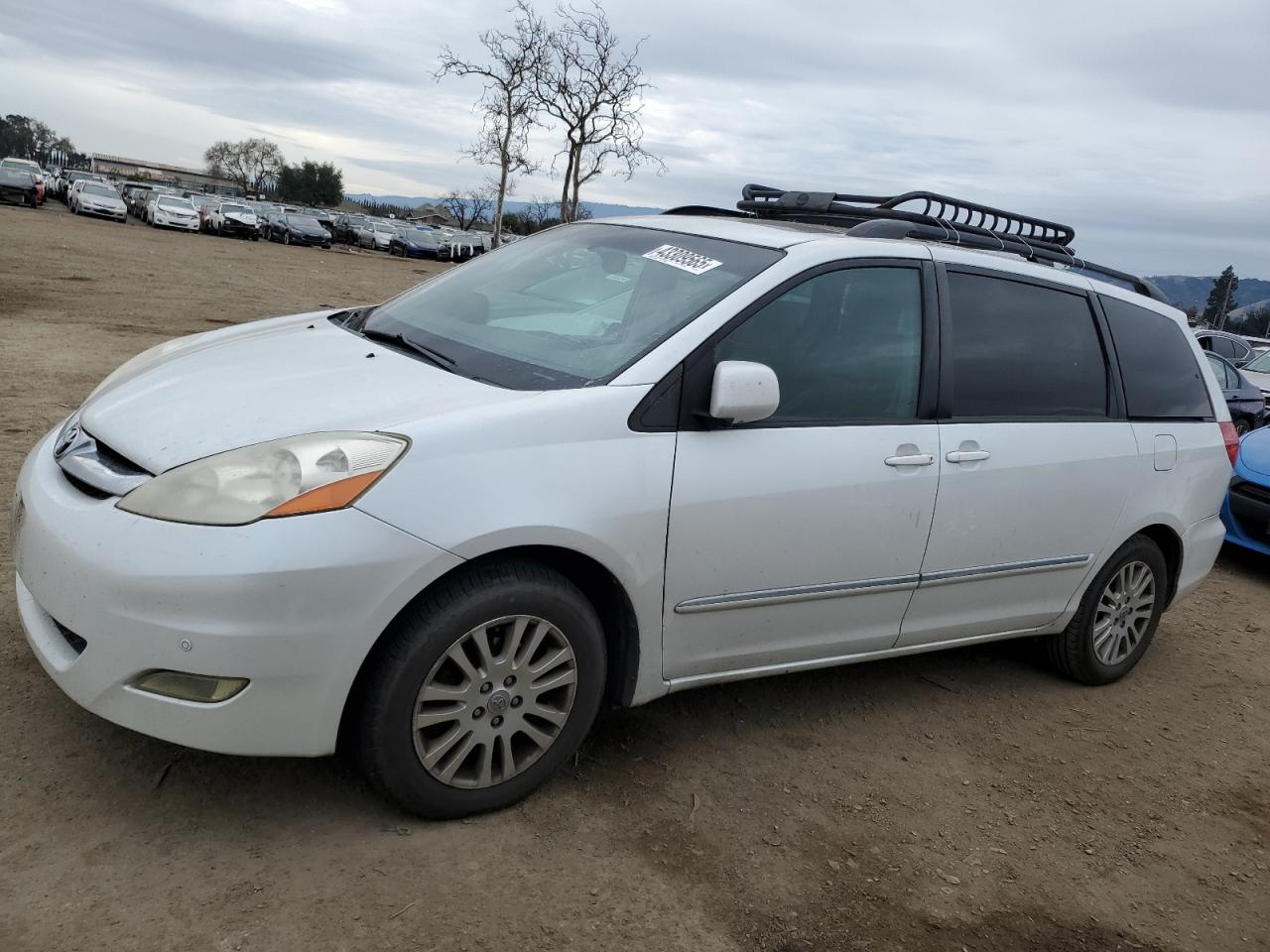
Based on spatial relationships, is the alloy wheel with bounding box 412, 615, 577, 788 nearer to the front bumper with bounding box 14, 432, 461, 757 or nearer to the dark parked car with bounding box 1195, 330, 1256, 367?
the front bumper with bounding box 14, 432, 461, 757

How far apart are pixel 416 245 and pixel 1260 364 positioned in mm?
34229

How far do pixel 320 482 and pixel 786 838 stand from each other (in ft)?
5.57

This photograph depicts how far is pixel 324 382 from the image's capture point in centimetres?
306

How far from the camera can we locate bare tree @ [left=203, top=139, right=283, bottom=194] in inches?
4488

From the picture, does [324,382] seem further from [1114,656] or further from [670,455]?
[1114,656]

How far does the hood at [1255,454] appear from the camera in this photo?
757cm

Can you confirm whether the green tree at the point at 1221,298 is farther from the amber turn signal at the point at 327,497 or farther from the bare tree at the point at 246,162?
the bare tree at the point at 246,162

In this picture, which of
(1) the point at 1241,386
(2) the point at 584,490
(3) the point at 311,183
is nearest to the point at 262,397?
(2) the point at 584,490

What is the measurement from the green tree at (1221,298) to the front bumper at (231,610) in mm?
50603

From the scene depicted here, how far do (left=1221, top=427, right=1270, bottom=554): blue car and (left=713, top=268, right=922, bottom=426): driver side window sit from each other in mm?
4936

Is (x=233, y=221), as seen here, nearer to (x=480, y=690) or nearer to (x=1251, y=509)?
(x=1251, y=509)

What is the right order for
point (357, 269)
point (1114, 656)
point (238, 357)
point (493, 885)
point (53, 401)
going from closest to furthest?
point (493, 885), point (238, 357), point (1114, 656), point (53, 401), point (357, 269)

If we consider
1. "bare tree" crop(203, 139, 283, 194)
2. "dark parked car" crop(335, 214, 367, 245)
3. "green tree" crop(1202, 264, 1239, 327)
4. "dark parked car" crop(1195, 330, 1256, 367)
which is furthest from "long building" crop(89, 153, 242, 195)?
"dark parked car" crop(1195, 330, 1256, 367)

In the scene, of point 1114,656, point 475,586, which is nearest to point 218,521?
point 475,586
